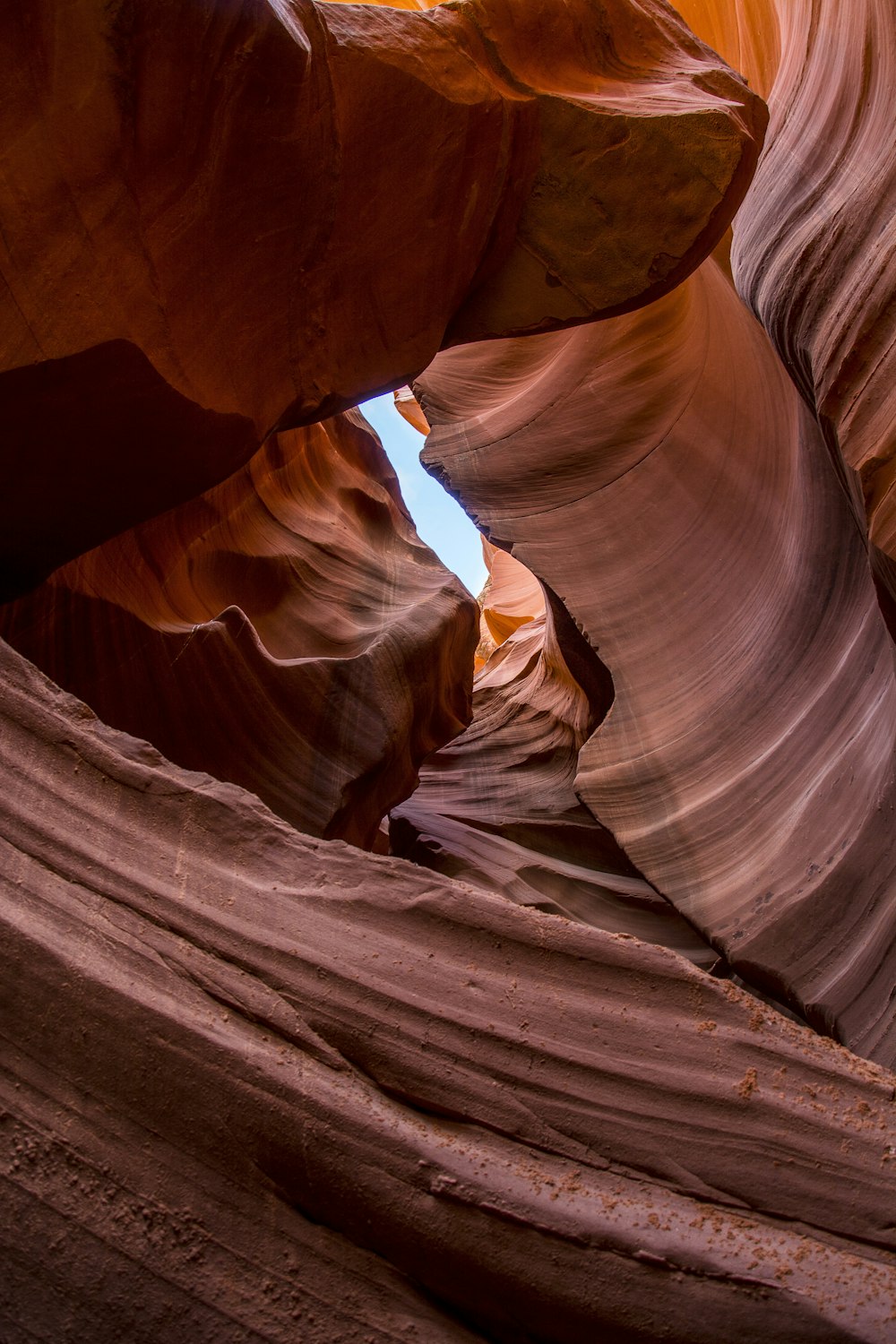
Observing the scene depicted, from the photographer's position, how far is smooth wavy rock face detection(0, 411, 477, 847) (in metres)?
4.42

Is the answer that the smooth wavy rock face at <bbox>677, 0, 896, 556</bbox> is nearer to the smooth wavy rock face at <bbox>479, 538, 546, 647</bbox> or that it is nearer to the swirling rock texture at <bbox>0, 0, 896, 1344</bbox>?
the swirling rock texture at <bbox>0, 0, 896, 1344</bbox>

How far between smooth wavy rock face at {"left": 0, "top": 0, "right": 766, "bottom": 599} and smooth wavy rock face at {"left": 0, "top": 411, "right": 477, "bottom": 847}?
1.17 meters

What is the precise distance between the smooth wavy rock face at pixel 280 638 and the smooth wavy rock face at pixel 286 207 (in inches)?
45.9

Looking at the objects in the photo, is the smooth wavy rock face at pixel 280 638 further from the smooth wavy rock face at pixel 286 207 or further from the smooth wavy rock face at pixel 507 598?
the smooth wavy rock face at pixel 507 598

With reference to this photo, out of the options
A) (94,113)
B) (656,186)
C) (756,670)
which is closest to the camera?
(94,113)

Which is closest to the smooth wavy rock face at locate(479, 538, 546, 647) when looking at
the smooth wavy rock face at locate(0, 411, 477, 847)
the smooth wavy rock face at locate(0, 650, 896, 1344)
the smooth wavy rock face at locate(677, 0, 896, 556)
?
the smooth wavy rock face at locate(0, 411, 477, 847)

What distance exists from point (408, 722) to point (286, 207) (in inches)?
134

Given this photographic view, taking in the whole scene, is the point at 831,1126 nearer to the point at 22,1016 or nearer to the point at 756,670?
the point at 22,1016

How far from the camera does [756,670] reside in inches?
206

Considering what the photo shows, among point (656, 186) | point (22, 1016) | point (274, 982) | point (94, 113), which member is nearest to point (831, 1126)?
point (274, 982)

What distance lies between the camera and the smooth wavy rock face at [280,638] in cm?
442

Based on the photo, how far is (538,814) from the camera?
775 centimetres

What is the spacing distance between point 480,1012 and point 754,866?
2938 mm

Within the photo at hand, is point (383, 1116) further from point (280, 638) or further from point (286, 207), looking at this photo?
point (280, 638)
